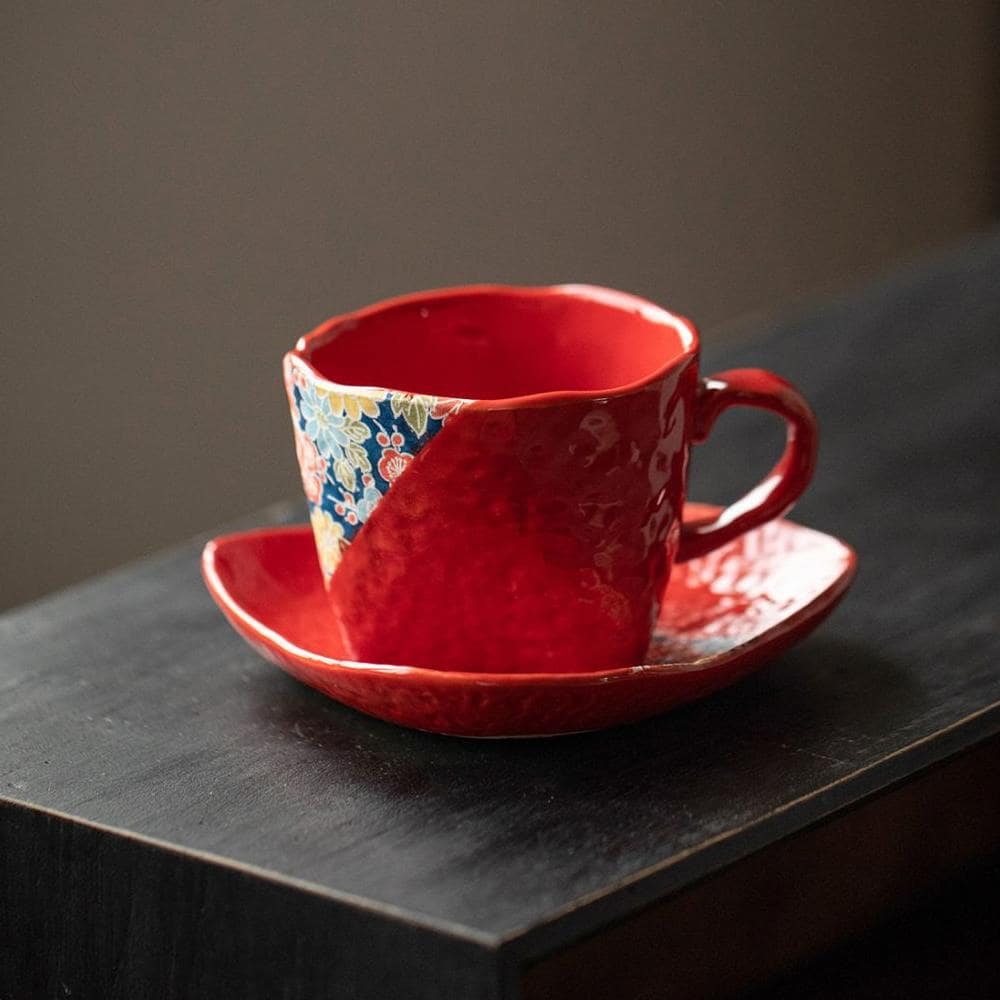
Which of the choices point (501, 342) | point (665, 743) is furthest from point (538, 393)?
point (665, 743)

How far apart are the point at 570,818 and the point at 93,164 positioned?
3.82 ft

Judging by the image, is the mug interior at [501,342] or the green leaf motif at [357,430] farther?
the mug interior at [501,342]

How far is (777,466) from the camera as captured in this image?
0.57 metres

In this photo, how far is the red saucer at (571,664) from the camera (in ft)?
1.58

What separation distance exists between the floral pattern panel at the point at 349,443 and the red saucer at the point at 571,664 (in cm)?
4

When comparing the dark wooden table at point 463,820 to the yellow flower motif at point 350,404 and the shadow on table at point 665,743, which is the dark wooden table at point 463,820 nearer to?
the shadow on table at point 665,743

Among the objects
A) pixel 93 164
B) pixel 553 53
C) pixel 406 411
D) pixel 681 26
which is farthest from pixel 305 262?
pixel 406 411

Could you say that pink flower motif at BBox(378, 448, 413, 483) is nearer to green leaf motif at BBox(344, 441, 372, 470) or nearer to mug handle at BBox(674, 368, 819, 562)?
green leaf motif at BBox(344, 441, 372, 470)

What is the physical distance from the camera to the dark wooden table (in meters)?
0.43

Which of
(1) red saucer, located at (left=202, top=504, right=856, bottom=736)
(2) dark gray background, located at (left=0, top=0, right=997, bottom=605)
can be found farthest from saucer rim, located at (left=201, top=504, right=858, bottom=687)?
(2) dark gray background, located at (left=0, top=0, right=997, bottom=605)

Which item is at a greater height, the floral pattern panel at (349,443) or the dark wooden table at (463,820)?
the floral pattern panel at (349,443)

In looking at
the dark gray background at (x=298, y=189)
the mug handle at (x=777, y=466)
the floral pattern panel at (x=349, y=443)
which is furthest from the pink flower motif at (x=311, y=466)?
the dark gray background at (x=298, y=189)

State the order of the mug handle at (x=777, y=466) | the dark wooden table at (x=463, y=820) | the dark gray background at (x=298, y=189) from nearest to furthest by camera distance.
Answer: the dark wooden table at (x=463, y=820)
the mug handle at (x=777, y=466)
the dark gray background at (x=298, y=189)

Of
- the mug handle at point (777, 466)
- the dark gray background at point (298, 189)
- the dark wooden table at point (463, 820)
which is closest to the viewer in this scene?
the dark wooden table at point (463, 820)
